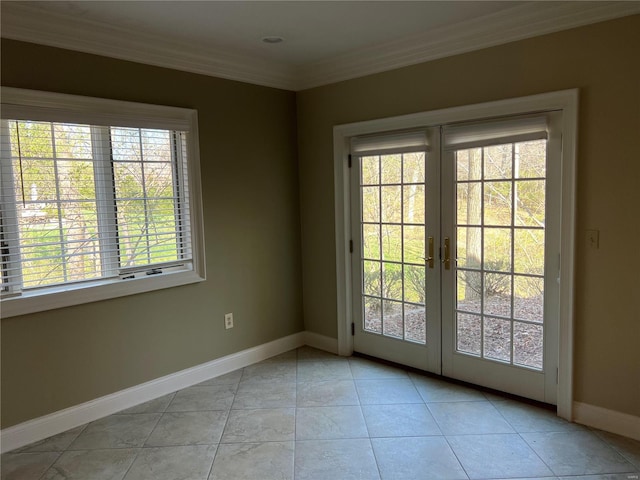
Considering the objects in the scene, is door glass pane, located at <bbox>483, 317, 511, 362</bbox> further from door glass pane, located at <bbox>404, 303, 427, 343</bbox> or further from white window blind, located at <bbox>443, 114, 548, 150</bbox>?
white window blind, located at <bbox>443, 114, 548, 150</bbox>

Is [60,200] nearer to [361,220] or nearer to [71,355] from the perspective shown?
[71,355]

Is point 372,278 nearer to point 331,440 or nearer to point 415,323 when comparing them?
point 415,323

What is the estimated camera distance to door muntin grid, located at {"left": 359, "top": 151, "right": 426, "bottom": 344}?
3.44 meters

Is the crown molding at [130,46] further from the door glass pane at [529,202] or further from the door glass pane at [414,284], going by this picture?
the door glass pane at [529,202]

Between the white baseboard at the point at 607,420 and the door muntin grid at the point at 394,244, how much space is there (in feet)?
3.75

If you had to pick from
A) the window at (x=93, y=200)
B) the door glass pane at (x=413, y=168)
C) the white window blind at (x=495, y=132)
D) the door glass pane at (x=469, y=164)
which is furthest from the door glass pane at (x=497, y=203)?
the window at (x=93, y=200)

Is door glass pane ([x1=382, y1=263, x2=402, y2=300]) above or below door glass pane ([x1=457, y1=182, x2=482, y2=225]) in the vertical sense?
below

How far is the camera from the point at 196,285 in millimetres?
3486

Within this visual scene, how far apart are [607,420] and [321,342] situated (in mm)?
2286

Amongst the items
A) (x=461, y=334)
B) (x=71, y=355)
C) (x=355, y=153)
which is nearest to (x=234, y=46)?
(x=355, y=153)

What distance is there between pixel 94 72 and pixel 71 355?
1.83m

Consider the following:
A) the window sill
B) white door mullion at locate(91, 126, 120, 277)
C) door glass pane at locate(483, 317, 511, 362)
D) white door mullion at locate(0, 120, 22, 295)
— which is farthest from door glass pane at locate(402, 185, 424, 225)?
white door mullion at locate(0, 120, 22, 295)

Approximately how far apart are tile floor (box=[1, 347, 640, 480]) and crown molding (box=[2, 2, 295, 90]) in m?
2.42

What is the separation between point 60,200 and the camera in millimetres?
2775
